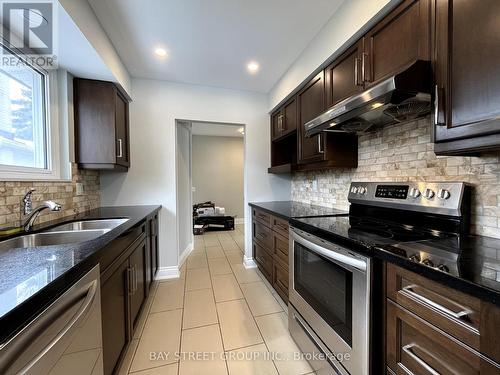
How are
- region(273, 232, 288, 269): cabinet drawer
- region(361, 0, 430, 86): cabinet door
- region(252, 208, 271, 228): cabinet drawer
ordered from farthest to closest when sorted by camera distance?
region(252, 208, 271, 228): cabinet drawer
region(273, 232, 288, 269): cabinet drawer
region(361, 0, 430, 86): cabinet door

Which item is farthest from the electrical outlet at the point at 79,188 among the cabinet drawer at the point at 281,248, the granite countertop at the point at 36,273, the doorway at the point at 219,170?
the doorway at the point at 219,170

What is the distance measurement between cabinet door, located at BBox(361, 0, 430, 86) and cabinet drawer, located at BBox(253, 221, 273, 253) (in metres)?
1.67

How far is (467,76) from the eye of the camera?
921mm

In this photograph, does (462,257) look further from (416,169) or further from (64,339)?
(64,339)

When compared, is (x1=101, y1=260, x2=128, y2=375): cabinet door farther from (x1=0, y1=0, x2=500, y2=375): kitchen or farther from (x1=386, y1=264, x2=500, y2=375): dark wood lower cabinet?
(x1=386, y1=264, x2=500, y2=375): dark wood lower cabinet

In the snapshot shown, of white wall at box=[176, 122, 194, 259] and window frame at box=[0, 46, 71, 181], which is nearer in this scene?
window frame at box=[0, 46, 71, 181]

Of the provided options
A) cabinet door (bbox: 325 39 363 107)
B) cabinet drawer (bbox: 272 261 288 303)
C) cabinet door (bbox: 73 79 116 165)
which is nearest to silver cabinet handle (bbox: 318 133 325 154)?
cabinet door (bbox: 325 39 363 107)

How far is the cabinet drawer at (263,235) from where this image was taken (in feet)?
7.92

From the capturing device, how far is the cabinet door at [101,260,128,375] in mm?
1104

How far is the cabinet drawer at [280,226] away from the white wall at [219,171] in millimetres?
3748

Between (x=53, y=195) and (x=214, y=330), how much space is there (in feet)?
5.76

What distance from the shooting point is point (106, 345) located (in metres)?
1.11

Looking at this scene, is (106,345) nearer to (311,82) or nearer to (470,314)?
(470,314)

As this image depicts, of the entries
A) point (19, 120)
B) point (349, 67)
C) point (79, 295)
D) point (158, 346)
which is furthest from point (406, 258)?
point (19, 120)
